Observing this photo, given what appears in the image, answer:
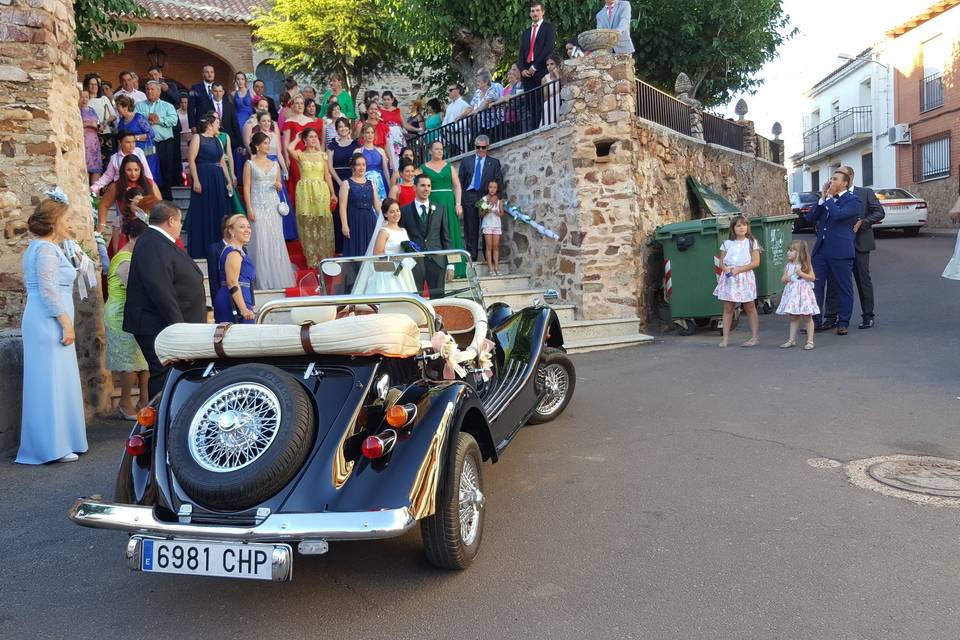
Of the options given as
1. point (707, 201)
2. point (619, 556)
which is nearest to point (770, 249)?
point (707, 201)

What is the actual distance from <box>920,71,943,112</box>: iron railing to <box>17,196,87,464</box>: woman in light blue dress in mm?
28567

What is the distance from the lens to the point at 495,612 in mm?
2912

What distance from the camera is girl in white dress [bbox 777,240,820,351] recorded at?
27.3 ft

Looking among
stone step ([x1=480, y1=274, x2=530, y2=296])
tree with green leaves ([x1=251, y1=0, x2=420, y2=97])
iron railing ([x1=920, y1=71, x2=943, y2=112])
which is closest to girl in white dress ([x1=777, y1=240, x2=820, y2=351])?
stone step ([x1=480, y1=274, x2=530, y2=296])

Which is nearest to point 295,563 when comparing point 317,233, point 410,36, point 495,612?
point 495,612

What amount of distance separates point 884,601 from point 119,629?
295 centimetres

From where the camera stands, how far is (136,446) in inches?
128

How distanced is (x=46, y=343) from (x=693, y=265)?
7.53 m

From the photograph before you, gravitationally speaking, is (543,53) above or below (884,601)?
above

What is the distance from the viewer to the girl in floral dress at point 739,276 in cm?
880

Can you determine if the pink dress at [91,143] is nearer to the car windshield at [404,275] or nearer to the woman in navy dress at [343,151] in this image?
the woman in navy dress at [343,151]

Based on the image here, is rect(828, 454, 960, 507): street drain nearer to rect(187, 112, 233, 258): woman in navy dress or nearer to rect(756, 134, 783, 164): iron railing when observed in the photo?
rect(187, 112, 233, 258): woman in navy dress

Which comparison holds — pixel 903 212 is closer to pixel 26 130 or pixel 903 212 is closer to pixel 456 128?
pixel 456 128

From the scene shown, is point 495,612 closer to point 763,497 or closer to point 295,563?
point 295,563
